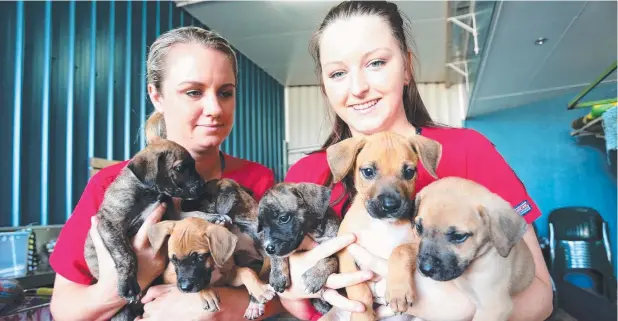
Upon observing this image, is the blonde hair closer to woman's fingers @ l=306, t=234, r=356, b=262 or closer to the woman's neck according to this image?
the woman's neck

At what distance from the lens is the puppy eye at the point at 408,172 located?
5.53 ft

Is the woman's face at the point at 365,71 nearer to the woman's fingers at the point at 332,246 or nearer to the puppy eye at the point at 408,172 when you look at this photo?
the puppy eye at the point at 408,172

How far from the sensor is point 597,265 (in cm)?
798

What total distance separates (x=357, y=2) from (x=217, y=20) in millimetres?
5684

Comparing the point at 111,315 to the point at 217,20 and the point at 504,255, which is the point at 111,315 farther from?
the point at 217,20

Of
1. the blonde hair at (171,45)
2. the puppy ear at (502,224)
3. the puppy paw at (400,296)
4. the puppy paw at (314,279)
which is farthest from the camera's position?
the blonde hair at (171,45)

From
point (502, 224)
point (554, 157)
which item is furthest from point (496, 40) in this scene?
point (554, 157)

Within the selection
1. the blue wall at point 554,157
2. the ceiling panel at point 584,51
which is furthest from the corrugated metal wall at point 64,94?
the blue wall at point 554,157

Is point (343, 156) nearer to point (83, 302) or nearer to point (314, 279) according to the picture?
point (314, 279)

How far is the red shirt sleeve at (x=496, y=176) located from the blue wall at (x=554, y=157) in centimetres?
777

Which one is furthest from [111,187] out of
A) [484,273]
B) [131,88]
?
[131,88]

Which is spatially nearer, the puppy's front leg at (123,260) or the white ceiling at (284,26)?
the puppy's front leg at (123,260)

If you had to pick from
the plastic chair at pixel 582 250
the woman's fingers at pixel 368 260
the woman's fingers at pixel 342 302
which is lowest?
the plastic chair at pixel 582 250

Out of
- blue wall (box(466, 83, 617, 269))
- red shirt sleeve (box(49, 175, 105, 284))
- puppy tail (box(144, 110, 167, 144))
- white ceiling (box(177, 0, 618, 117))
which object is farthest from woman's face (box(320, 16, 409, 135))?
blue wall (box(466, 83, 617, 269))
